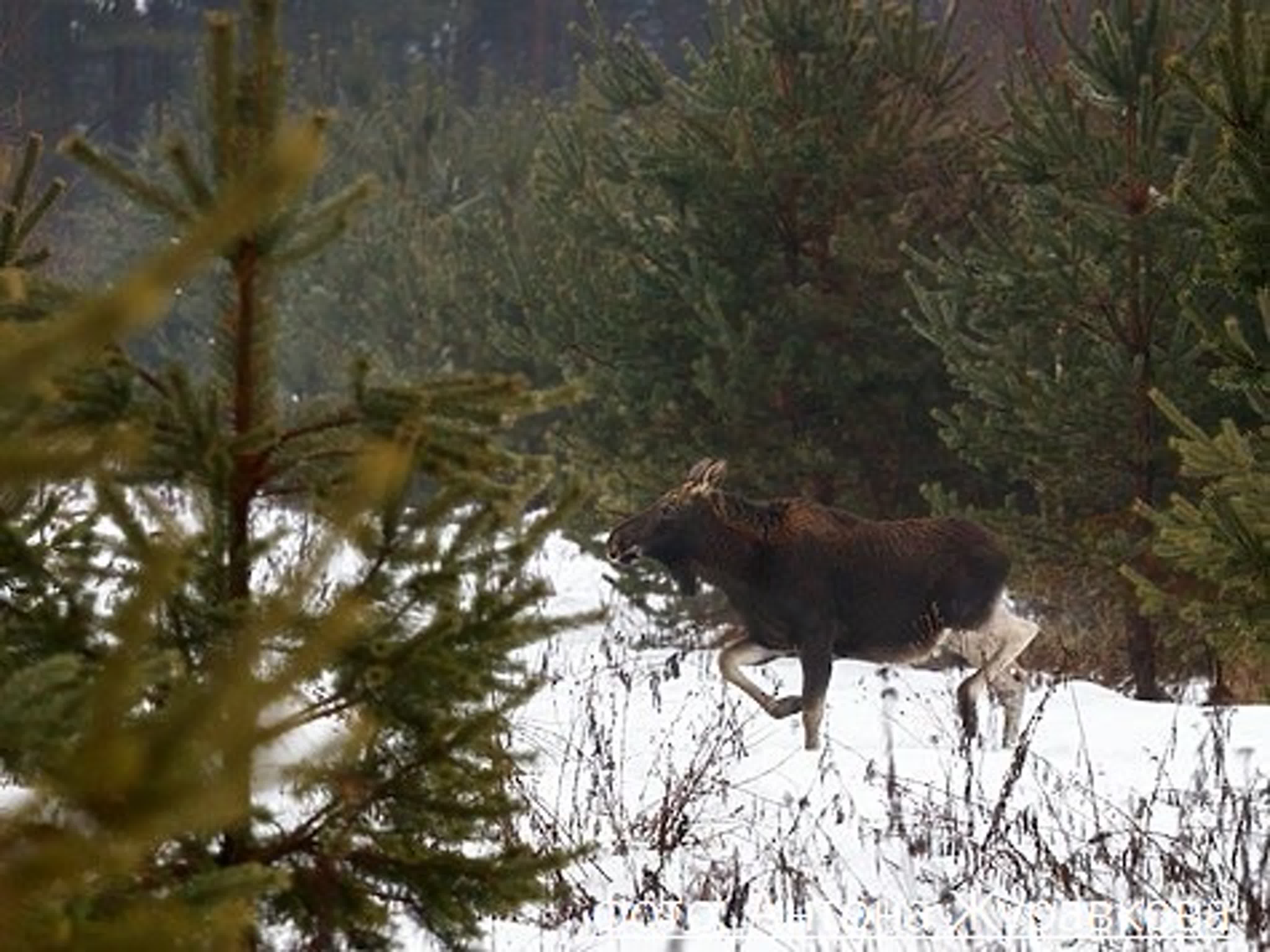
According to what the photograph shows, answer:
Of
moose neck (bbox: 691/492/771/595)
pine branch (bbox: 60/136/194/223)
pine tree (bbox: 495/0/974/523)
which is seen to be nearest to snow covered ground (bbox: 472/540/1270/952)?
moose neck (bbox: 691/492/771/595)

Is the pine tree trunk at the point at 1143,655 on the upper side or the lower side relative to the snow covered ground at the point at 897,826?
upper

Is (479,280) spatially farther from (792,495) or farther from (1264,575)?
(1264,575)

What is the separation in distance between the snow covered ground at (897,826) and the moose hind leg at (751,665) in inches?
5.0

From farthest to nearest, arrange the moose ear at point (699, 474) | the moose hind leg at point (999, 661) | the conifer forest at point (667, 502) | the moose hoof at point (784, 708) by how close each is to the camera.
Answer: the moose ear at point (699, 474) < the moose hoof at point (784, 708) < the moose hind leg at point (999, 661) < the conifer forest at point (667, 502)

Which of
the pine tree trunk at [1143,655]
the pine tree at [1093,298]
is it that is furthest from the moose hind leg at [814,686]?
the pine tree trunk at [1143,655]

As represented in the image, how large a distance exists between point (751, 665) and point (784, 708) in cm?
69

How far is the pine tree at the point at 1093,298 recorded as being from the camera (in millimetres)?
10031

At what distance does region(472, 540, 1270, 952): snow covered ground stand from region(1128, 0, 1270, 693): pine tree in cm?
69

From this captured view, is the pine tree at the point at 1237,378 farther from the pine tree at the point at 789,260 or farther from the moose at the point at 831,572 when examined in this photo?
the pine tree at the point at 789,260

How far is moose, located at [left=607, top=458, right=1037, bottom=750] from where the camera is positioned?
33.2ft

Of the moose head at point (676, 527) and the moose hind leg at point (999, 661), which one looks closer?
the moose hind leg at point (999, 661)

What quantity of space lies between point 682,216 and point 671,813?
7390mm

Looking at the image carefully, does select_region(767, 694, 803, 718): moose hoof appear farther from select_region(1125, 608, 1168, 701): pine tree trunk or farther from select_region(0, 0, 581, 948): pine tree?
select_region(0, 0, 581, 948): pine tree

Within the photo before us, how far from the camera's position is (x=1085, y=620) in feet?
45.2
